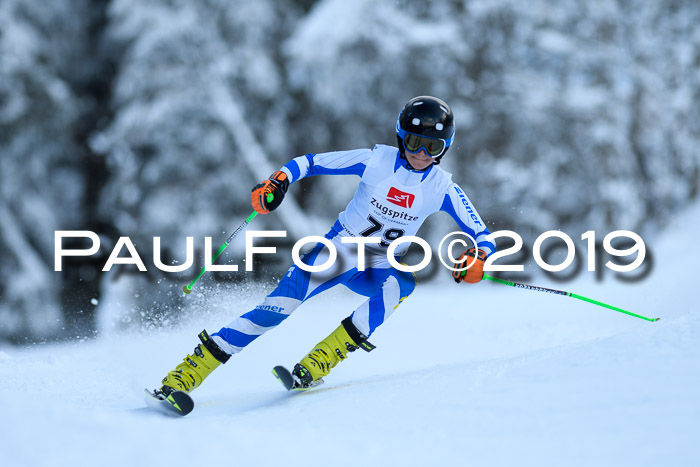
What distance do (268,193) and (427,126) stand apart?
0.93 metres

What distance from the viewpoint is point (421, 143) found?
3.61 m

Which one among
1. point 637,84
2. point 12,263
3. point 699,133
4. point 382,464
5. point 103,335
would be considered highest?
point 637,84

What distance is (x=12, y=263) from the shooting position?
11.8 meters

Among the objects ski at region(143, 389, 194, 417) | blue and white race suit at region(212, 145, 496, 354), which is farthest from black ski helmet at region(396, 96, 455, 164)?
ski at region(143, 389, 194, 417)

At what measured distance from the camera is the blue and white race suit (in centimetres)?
376

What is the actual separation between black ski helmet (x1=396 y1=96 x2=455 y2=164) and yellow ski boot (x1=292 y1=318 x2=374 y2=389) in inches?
45.0

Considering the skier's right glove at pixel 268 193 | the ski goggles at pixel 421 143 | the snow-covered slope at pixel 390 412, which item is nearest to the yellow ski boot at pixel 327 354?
the snow-covered slope at pixel 390 412

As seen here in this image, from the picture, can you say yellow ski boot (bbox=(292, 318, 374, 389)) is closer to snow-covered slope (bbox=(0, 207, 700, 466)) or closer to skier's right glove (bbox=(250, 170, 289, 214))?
snow-covered slope (bbox=(0, 207, 700, 466))

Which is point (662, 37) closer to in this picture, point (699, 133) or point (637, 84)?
point (637, 84)

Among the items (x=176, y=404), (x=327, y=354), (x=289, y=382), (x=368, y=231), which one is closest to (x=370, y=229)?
(x=368, y=231)

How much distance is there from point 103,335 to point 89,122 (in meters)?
8.78

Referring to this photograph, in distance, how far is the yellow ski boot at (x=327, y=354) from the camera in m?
3.93

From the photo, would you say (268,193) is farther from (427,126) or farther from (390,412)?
(390,412)

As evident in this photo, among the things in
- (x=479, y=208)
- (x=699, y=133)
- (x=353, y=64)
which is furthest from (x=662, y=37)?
(x=353, y=64)
